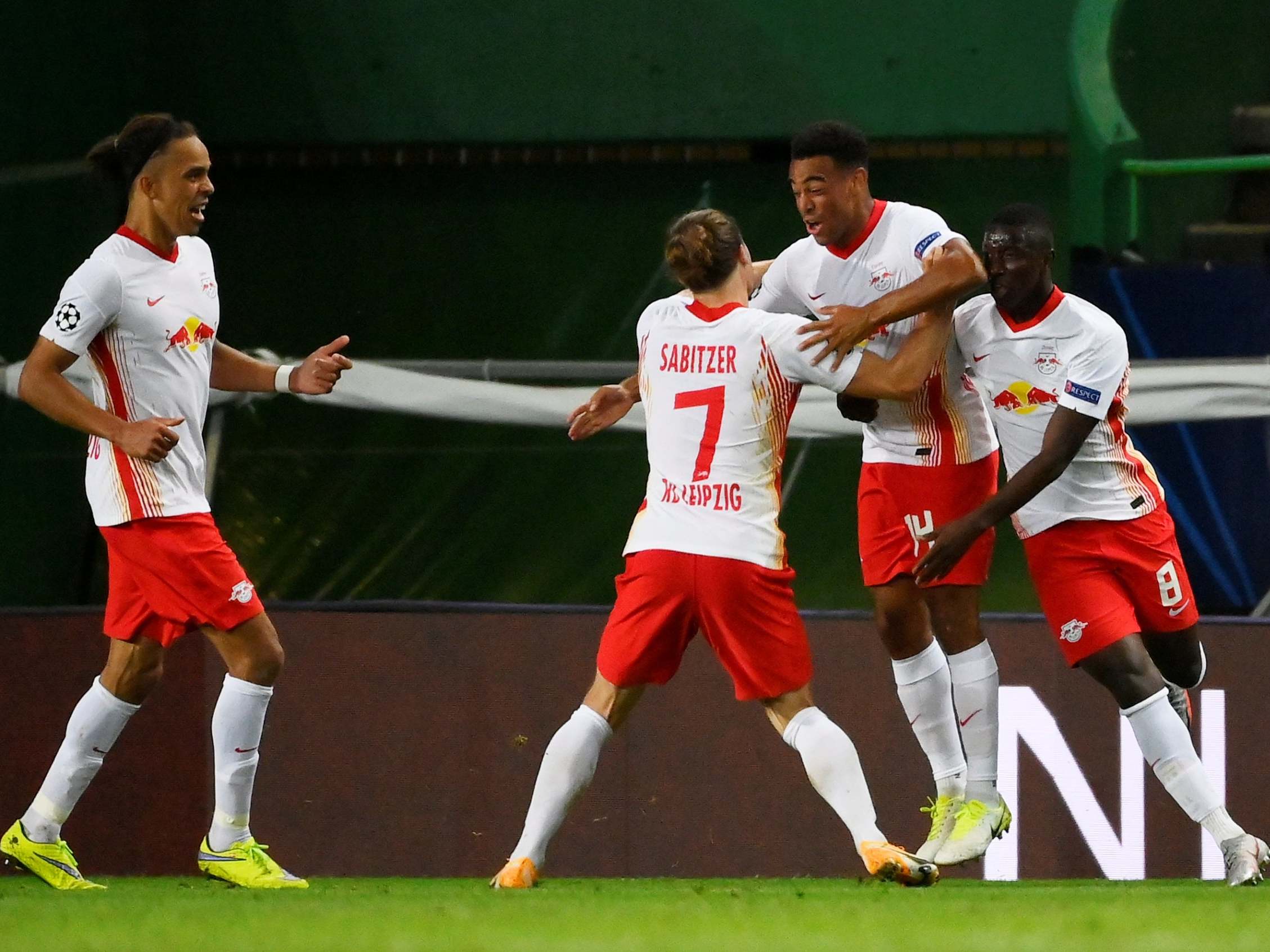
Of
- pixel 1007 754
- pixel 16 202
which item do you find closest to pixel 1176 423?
pixel 1007 754

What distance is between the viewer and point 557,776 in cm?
491

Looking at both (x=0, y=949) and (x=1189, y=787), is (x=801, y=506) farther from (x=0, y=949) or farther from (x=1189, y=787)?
(x=0, y=949)

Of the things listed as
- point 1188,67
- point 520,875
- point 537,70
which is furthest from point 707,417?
point 1188,67

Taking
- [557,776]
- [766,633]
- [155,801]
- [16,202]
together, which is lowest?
[155,801]

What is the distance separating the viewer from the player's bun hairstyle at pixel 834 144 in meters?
5.29

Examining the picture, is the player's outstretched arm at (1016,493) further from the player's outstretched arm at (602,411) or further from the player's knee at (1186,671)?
the player's outstretched arm at (602,411)

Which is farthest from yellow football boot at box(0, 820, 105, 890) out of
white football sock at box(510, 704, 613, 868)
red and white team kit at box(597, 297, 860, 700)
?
red and white team kit at box(597, 297, 860, 700)

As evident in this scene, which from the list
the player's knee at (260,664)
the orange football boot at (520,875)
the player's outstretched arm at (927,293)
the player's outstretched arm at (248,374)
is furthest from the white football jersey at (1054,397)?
the player's knee at (260,664)

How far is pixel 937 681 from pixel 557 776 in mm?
1316

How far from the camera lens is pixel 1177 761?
5.30 metres

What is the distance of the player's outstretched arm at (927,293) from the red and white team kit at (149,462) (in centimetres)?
170

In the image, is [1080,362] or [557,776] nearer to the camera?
[557,776]

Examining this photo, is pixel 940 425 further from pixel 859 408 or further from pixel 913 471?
pixel 859 408

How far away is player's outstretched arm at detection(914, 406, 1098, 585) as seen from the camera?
5.12 metres
